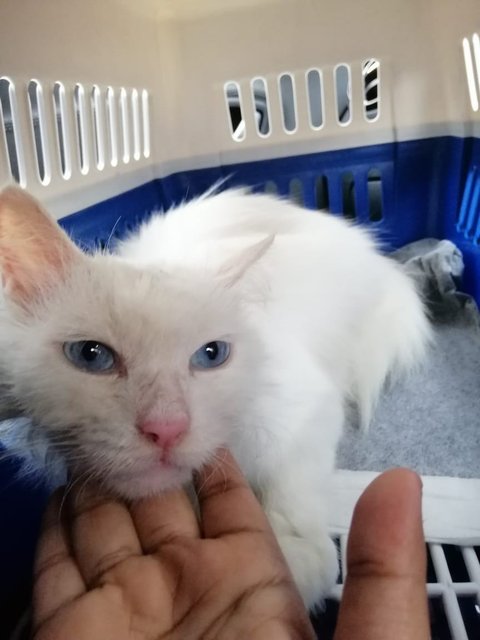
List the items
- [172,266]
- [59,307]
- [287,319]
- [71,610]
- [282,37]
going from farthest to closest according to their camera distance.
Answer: [282,37] < [287,319] < [172,266] < [59,307] < [71,610]

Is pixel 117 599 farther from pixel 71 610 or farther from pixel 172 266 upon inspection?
pixel 172 266

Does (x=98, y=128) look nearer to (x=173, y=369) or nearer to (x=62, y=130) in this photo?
(x=62, y=130)

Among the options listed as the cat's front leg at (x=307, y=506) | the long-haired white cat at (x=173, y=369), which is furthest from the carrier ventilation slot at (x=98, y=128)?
the cat's front leg at (x=307, y=506)

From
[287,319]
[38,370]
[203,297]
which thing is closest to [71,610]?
[38,370]

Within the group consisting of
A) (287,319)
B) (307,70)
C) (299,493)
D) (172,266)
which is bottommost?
(299,493)

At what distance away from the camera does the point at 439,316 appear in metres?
1.56

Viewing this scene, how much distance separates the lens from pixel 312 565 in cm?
80

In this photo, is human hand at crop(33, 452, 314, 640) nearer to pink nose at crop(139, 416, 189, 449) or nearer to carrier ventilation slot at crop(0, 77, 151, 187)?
pink nose at crop(139, 416, 189, 449)

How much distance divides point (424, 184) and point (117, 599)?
1.36 m

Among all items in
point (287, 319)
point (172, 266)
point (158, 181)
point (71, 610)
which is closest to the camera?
point (71, 610)

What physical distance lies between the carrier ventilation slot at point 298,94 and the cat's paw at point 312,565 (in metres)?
1.07

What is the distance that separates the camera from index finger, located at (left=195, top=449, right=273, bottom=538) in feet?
2.26

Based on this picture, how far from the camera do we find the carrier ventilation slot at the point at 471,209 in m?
1.51

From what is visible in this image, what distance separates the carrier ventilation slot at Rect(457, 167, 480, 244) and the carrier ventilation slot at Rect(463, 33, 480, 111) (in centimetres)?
16
